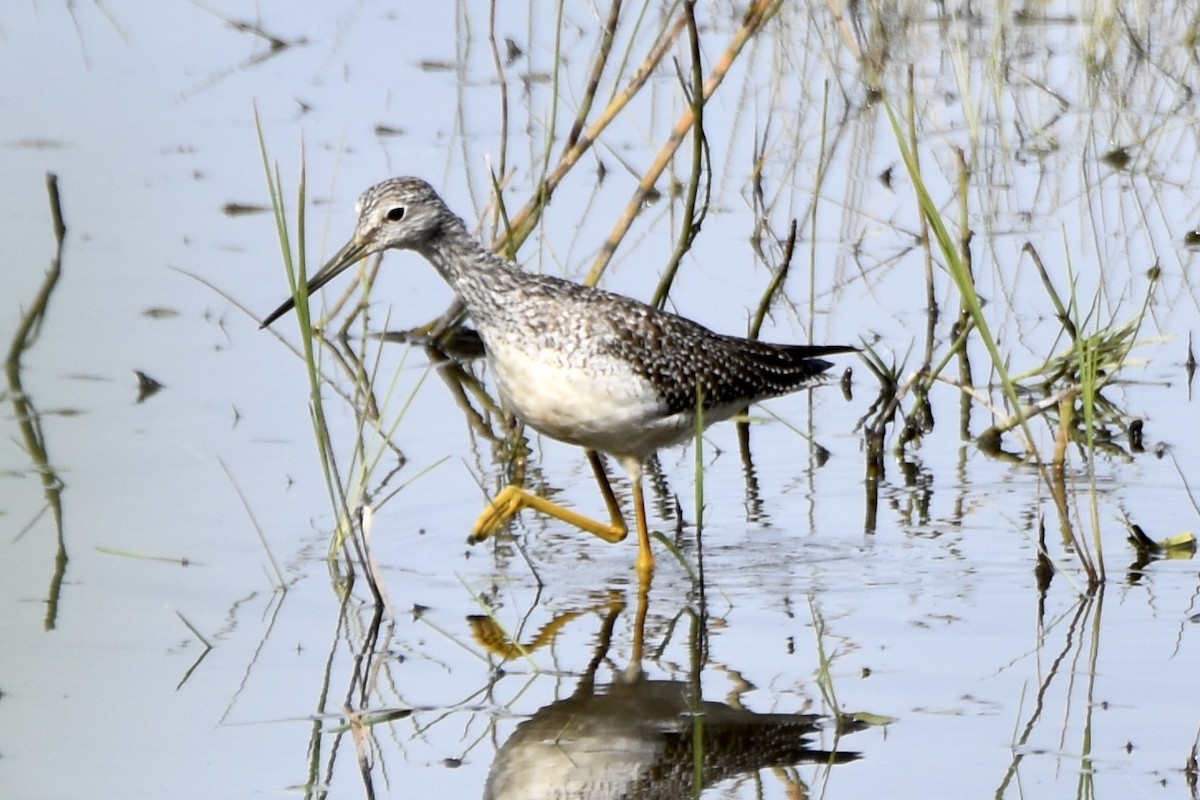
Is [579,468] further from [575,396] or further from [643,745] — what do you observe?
[643,745]

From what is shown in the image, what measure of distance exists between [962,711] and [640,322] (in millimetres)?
2292

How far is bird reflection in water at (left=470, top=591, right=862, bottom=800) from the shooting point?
18.2 ft

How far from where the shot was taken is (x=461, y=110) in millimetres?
12070

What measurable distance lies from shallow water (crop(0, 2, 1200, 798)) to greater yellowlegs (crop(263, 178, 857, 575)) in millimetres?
471

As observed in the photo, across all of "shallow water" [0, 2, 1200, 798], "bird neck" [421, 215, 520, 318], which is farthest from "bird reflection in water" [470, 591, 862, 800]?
"bird neck" [421, 215, 520, 318]

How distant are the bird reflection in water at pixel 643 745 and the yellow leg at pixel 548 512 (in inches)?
49.8

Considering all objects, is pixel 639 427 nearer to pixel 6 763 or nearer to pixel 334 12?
pixel 6 763

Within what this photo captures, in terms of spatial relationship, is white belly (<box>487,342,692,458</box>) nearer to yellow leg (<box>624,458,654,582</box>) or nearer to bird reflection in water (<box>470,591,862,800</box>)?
yellow leg (<box>624,458,654,582</box>)

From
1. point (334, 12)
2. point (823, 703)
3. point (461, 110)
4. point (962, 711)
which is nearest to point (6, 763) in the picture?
point (823, 703)

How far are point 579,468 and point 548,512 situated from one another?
1.20m

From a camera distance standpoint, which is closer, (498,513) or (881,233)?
(498,513)

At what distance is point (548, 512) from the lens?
786cm

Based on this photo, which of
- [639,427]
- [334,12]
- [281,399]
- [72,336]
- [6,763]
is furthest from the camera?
[334,12]

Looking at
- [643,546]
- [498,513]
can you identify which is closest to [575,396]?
[498,513]
